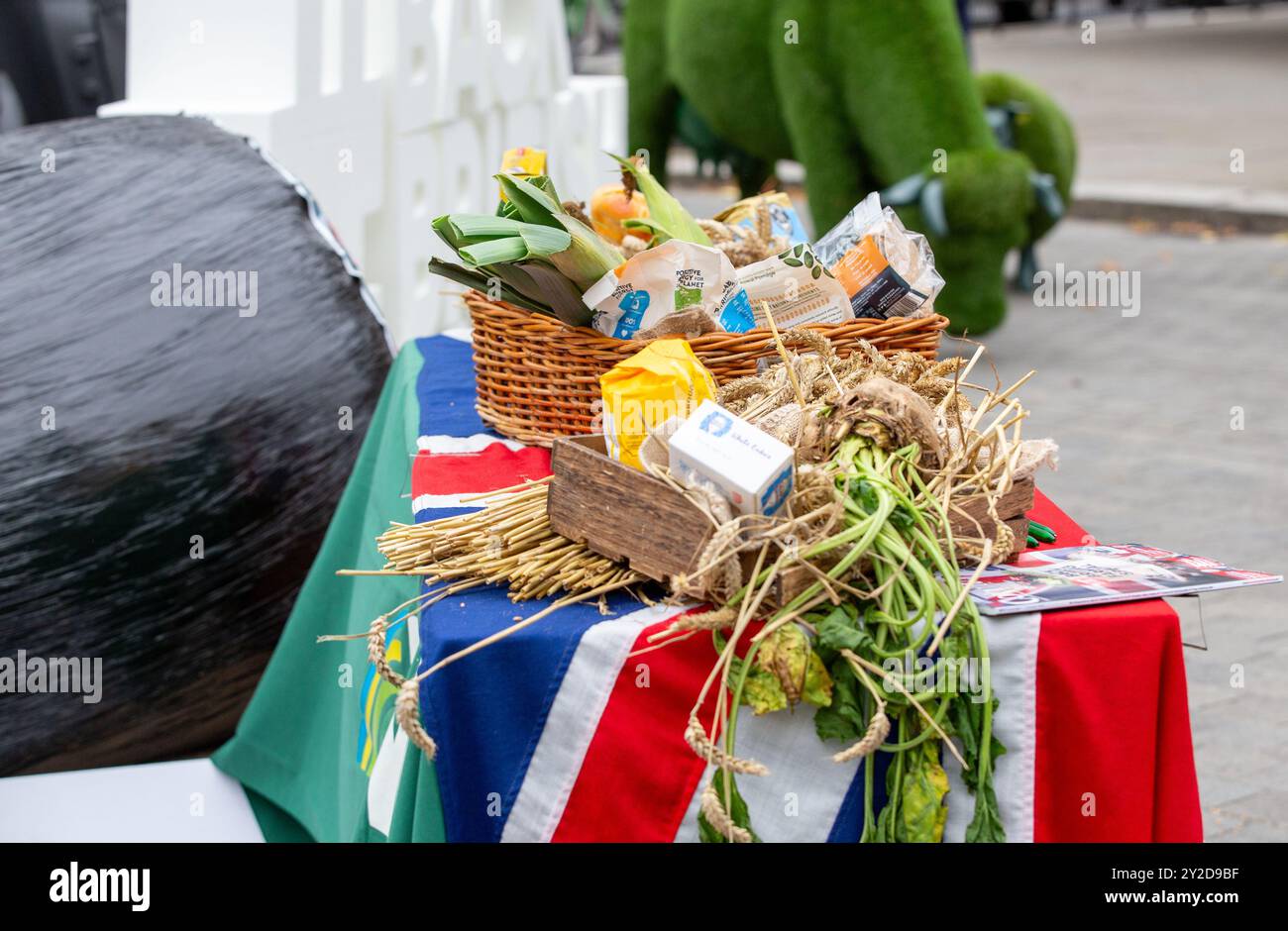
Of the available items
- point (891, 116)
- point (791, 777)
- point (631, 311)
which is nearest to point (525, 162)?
point (631, 311)

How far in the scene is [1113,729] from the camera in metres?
1.51

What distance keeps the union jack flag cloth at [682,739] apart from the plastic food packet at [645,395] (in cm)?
22

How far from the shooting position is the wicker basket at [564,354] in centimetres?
189

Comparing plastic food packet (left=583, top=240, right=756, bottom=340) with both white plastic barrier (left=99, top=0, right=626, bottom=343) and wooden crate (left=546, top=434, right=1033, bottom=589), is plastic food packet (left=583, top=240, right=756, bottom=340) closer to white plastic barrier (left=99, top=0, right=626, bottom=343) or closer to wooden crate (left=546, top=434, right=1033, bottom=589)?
wooden crate (left=546, top=434, right=1033, bottom=589)

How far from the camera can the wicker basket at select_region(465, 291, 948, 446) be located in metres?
1.89

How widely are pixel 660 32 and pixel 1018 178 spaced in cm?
251

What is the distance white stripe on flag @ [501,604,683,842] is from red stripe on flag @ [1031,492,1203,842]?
42 centimetres

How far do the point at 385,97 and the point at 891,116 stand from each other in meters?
1.95

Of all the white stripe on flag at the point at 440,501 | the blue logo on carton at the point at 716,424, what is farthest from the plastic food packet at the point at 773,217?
the blue logo on carton at the point at 716,424

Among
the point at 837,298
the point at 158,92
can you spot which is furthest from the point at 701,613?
the point at 158,92

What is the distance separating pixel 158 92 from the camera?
377cm

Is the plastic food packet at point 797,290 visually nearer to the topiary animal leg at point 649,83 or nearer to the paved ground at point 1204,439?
the paved ground at point 1204,439

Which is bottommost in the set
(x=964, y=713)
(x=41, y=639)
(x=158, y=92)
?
(x=41, y=639)
